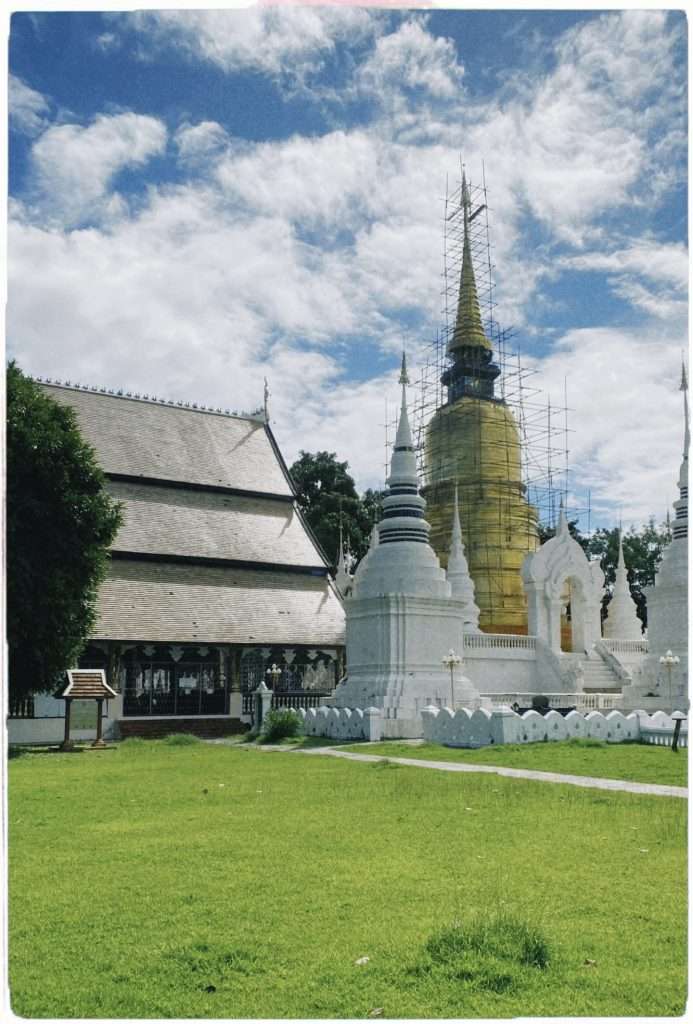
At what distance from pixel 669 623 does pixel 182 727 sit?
15.0 m

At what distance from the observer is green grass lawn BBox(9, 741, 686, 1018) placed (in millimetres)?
4395

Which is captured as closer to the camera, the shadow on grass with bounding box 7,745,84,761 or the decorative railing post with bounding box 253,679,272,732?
the shadow on grass with bounding box 7,745,84,761

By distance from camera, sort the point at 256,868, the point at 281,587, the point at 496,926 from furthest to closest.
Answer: the point at 281,587 < the point at 256,868 < the point at 496,926

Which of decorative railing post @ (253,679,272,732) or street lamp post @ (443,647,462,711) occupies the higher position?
street lamp post @ (443,647,462,711)

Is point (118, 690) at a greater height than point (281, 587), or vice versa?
point (281, 587)

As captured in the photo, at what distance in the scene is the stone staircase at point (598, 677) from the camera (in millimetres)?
29953

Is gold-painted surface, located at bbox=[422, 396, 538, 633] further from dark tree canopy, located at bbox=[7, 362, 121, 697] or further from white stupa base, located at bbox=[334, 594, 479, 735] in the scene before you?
dark tree canopy, located at bbox=[7, 362, 121, 697]

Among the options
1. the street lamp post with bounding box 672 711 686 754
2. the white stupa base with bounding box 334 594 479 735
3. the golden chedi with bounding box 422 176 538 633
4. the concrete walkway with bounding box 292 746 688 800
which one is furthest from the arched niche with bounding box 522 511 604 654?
the concrete walkway with bounding box 292 746 688 800

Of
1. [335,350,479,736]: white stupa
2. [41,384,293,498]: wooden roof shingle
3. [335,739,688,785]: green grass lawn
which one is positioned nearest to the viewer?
[335,739,688,785]: green grass lawn

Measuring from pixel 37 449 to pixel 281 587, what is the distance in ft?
39.5

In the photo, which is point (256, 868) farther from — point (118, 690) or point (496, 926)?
point (118, 690)

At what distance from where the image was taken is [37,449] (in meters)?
19.9

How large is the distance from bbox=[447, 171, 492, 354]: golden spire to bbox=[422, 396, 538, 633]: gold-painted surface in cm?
268

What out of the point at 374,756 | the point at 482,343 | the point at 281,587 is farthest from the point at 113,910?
the point at 482,343
